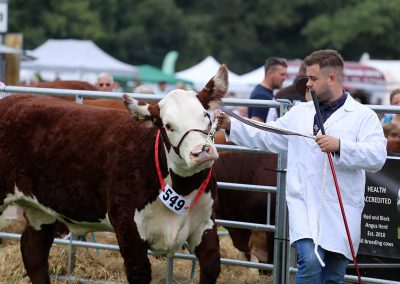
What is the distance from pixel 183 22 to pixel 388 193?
56.6 meters

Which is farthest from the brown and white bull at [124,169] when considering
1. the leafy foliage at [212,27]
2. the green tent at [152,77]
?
the leafy foliage at [212,27]

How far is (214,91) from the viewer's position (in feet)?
20.3

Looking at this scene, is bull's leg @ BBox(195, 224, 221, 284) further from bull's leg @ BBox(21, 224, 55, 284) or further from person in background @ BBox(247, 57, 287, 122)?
person in background @ BBox(247, 57, 287, 122)

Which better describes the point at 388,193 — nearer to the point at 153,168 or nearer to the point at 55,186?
the point at 153,168

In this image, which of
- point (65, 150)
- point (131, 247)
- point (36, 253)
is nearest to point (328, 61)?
point (131, 247)

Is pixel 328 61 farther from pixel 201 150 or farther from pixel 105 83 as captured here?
pixel 105 83

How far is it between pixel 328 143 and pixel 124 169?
1533 mm

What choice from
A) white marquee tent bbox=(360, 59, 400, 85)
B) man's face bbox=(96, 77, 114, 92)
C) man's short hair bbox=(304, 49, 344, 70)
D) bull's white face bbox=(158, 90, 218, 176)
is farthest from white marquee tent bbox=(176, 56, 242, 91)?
man's short hair bbox=(304, 49, 344, 70)

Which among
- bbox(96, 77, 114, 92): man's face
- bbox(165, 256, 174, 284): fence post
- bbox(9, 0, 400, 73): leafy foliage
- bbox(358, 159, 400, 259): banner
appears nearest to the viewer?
bbox(358, 159, 400, 259): banner

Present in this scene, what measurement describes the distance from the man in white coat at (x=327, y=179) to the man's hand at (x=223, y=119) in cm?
46

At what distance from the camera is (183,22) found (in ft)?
206

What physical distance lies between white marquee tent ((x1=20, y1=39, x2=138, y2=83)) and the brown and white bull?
2121 centimetres

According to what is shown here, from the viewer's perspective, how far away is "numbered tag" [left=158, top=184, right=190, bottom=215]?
6.11 m

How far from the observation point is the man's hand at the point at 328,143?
5418 millimetres
